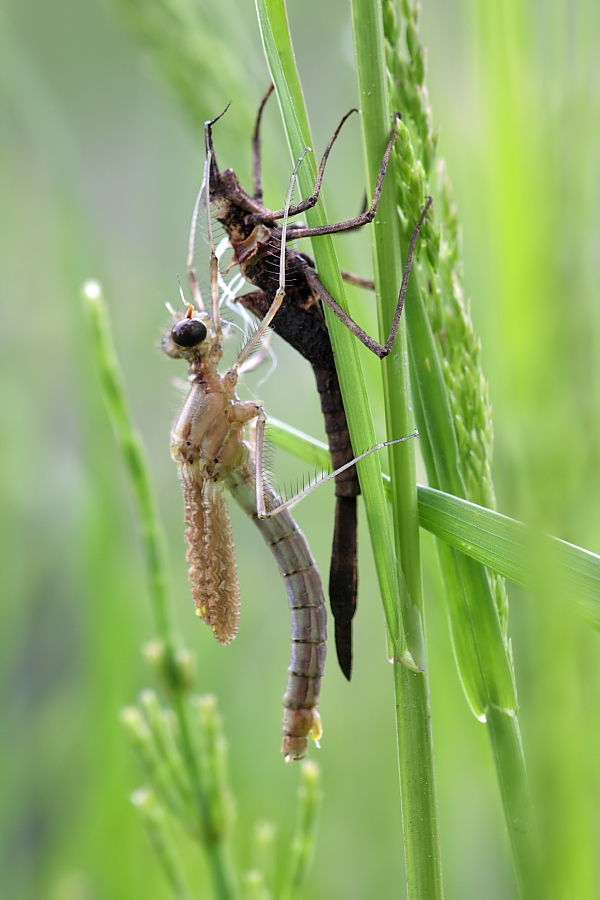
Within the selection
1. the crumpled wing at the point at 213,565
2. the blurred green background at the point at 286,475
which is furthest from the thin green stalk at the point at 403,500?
the crumpled wing at the point at 213,565

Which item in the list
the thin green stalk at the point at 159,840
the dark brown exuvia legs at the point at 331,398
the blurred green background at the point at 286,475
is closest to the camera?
the blurred green background at the point at 286,475

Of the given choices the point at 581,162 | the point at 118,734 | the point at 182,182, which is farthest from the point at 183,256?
the point at 581,162

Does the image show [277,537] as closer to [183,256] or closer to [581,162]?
[581,162]

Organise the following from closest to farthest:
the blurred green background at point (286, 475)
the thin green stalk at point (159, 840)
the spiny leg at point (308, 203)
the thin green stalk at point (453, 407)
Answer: the blurred green background at point (286, 475)
the thin green stalk at point (453, 407)
the spiny leg at point (308, 203)
the thin green stalk at point (159, 840)

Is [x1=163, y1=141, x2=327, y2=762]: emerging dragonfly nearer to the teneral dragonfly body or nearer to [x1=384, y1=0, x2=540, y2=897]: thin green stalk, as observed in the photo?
the teneral dragonfly body

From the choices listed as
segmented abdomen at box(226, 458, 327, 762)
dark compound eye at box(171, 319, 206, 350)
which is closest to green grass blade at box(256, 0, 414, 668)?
segmented abdomen at box(226, 458, 327, 762)

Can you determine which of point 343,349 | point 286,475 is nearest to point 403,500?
point 343,349

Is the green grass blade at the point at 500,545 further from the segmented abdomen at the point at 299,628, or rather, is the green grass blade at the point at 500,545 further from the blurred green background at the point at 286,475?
the segmented abdomen at the point at 299,628
